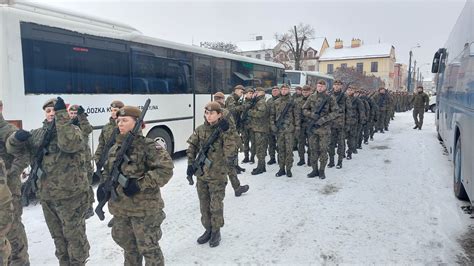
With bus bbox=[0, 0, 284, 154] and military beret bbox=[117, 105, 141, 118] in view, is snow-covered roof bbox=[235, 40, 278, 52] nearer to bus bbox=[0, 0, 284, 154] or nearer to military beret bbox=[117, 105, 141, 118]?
bus bbox=[0, 0, 284, 154]

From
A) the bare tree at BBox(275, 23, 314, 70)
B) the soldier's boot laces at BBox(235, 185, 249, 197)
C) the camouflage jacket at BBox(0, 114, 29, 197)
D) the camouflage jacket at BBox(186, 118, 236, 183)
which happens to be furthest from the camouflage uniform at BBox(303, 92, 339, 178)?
the bare tree at BBox(275, 23, 314, 70)

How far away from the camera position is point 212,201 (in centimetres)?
379

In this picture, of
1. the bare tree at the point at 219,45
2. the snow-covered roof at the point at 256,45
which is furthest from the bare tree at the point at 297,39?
the snow-covered roof at the point at 256,45

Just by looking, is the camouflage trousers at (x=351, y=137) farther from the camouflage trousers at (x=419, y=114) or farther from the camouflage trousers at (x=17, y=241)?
the camouflage trousers at (x=17, y=241)

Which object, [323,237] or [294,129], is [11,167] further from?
[294,129]

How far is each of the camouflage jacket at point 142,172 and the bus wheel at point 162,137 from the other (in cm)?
463

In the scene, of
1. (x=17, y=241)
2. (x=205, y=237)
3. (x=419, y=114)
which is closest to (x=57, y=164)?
(x=17, y=241)

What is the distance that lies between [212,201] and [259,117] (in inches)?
127

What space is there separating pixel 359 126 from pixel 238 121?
3.93m

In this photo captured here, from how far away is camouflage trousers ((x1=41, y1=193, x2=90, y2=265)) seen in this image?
2992mm

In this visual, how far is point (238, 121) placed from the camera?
7.49 meters

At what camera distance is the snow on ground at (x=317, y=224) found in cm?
365

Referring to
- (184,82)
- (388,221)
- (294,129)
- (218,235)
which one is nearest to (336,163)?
(294,129)

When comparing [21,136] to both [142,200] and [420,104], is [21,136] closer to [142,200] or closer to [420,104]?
[142,200]
